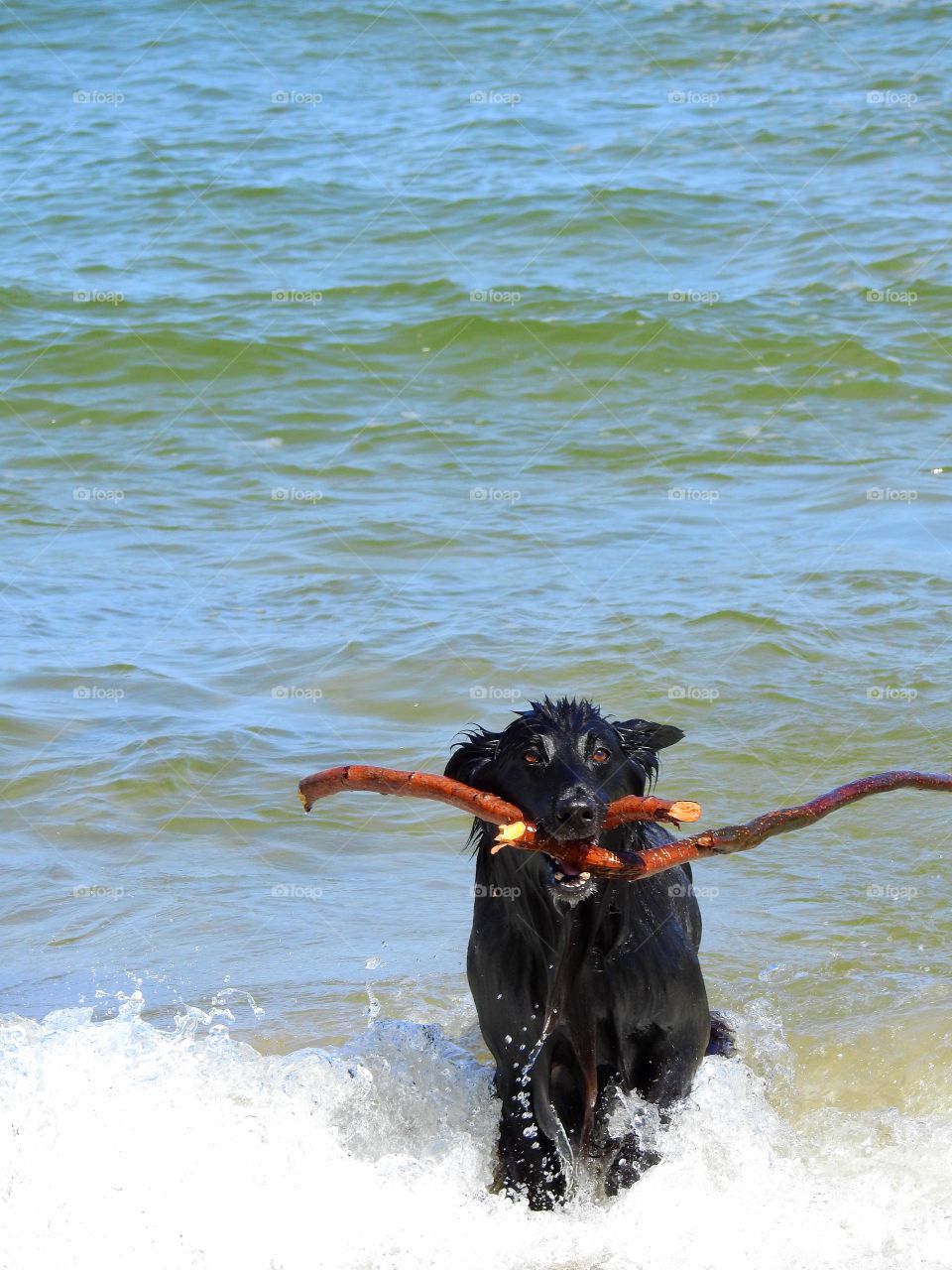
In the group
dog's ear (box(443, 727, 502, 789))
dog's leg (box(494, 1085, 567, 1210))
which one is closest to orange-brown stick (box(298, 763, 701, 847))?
dog's ear (box(443, 727, 502, 789))

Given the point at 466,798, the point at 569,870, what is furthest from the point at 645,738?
the point at 466,798

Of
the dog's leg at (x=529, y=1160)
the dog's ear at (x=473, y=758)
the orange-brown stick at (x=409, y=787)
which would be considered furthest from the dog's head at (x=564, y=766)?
the dog's leg at (x=529, y=1160)

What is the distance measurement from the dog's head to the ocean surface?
0.92m

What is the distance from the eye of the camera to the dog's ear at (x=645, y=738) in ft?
14.9

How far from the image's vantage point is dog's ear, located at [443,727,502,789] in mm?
4543

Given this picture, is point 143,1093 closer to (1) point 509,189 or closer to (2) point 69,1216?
(2) point 69,1216

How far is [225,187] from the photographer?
59.3 ft

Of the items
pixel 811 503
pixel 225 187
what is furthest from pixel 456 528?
pixel 225 187

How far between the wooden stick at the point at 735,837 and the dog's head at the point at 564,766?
0.16 ft

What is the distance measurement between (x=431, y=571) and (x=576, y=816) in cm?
622

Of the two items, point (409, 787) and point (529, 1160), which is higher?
point (409, 787)

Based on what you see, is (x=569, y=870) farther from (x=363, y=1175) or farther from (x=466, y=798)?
(x=363, y=1175)

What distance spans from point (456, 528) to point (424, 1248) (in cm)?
690

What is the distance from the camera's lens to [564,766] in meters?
4.26
